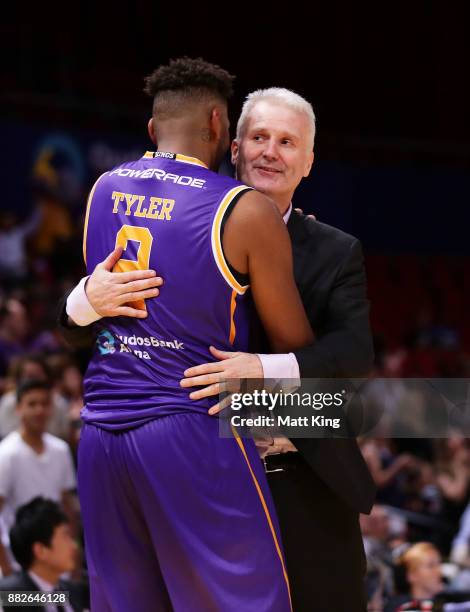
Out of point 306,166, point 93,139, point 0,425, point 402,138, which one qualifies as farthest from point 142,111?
point 306,166

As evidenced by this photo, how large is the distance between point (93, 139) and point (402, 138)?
226 inches

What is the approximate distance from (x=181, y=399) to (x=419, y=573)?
3720 mm

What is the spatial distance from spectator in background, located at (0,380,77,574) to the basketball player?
3395 millimetres

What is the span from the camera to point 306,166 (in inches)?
135

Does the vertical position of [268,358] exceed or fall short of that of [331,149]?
it falls short

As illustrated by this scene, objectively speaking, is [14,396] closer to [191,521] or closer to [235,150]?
[235,150]

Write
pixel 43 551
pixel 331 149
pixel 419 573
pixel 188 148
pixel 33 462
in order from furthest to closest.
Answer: pixel 331 149
pixel 33 462
pixel 419 573
pixel 43 551
pixel 188 148

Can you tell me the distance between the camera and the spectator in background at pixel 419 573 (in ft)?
19.8

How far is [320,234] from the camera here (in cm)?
336

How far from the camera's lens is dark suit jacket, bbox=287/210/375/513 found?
302cm

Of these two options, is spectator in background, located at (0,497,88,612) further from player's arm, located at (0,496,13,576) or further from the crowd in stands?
player's arm, located at (0,496,13,576)

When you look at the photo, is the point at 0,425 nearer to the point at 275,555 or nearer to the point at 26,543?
the point at 26,543

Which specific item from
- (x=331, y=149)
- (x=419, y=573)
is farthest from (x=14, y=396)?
(x=331, y=149)

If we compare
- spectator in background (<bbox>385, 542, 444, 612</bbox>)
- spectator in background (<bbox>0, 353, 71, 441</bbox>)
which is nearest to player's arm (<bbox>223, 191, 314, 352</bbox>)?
spectator in background (<bbox>385, 542, 444, 612</bbox>)
